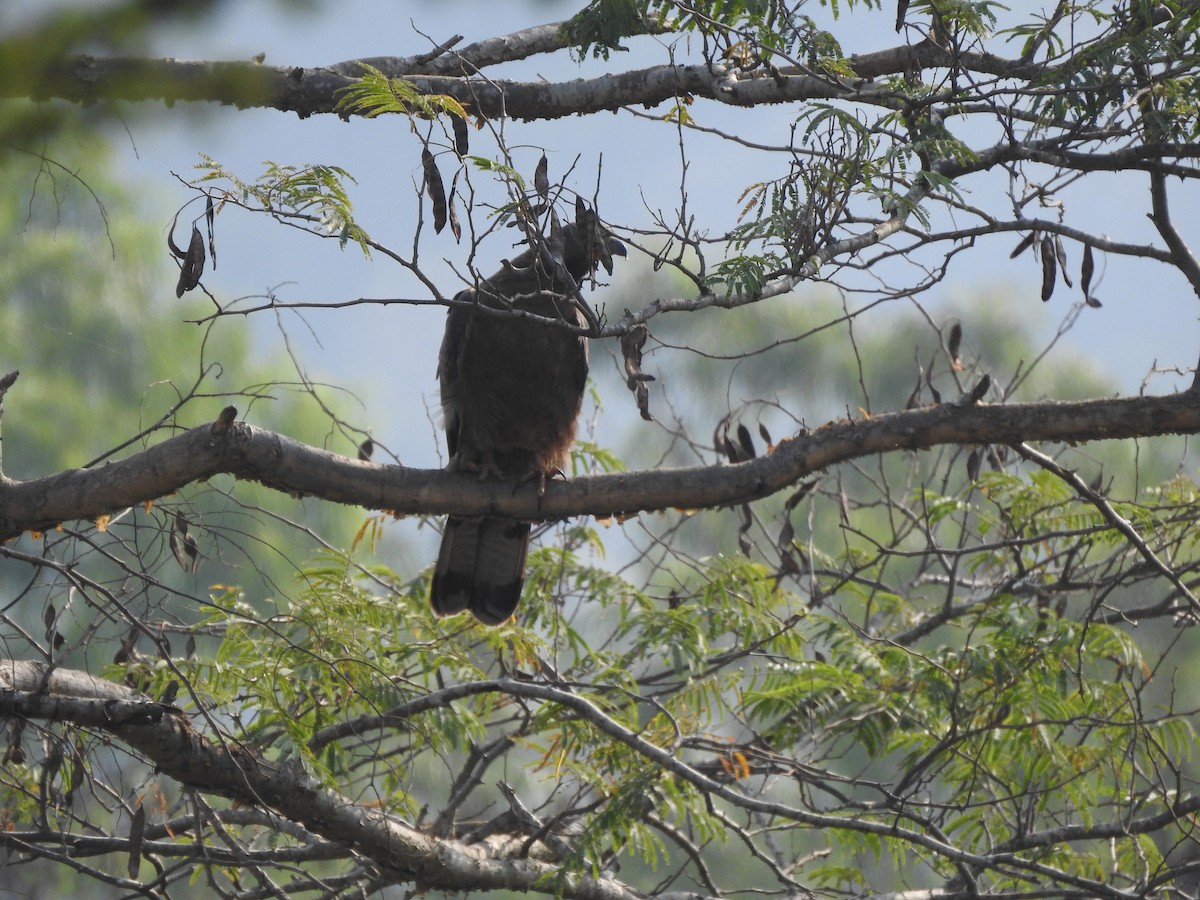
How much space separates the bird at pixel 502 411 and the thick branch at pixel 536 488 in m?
0.73

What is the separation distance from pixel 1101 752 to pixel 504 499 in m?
2.67

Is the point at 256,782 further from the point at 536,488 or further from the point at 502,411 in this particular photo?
the point at 502,411

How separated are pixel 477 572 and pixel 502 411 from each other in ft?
2.28

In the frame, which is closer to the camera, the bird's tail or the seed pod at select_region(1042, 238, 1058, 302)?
the seed pod at select_region(1042, 238, 1058, 302)

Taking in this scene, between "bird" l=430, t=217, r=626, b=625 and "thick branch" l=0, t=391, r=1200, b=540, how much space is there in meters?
0.73

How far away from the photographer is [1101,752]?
4473 millimetres

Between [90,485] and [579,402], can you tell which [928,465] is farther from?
[90,485]

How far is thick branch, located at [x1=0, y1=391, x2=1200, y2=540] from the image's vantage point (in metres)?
2.95

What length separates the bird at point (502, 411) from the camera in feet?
14.4

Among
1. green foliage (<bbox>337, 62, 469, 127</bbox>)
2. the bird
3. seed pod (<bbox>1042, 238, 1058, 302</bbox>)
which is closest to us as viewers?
green foliage (<bbox>337, 62, 469, 127</bbox>)

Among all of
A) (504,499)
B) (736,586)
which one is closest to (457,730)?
(504,499)

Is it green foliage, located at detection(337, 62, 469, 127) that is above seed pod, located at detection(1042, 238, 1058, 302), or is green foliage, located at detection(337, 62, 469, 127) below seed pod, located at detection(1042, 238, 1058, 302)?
below

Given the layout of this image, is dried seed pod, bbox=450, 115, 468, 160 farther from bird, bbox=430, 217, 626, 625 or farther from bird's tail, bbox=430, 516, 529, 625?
bird's tail, bbox=430, 516, 529, 625

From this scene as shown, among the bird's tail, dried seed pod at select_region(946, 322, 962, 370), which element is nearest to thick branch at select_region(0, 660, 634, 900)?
the bird's tail
